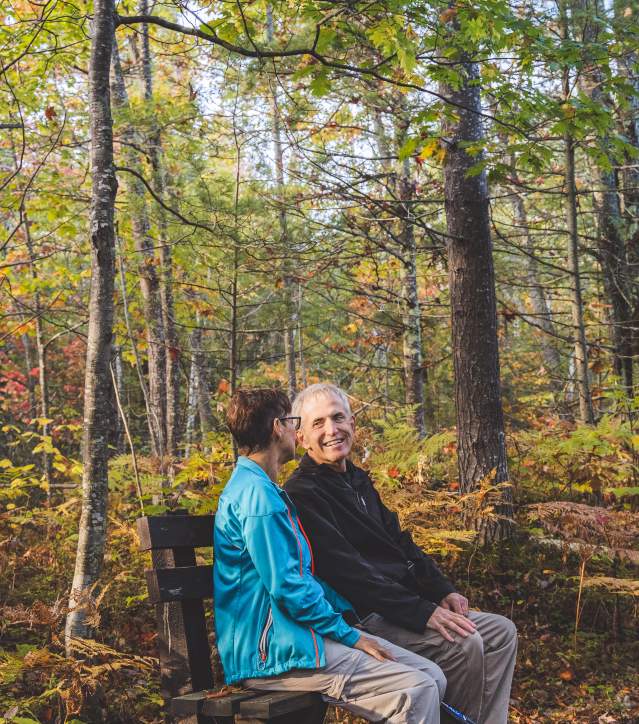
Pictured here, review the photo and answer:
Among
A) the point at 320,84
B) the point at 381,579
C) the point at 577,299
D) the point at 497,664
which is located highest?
the point at 320,84

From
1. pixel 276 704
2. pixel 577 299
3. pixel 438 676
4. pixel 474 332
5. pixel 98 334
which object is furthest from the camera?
pixel 577 299

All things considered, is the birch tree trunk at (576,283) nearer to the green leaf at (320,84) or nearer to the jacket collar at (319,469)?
the green leaf at (320,84)

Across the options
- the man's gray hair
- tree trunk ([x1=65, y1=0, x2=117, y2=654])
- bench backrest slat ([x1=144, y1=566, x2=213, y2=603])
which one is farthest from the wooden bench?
tree trunk ([x1=65, y1=0, x2=117, y2=654])

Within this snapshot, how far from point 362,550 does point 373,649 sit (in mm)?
713

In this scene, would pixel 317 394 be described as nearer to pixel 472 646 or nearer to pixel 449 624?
pixel 449 624

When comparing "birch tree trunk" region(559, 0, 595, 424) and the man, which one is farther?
"birch tree trunk" region(559, 0, 595, 424)

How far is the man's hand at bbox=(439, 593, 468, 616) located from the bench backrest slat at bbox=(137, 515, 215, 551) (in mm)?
1383

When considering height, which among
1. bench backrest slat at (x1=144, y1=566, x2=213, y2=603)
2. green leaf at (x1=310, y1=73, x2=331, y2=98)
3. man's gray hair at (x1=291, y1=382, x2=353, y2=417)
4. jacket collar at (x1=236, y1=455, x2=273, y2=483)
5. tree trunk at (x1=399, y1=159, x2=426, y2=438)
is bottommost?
bench backrest slat at (x1=144, y1=566, x2=213, y2=603)

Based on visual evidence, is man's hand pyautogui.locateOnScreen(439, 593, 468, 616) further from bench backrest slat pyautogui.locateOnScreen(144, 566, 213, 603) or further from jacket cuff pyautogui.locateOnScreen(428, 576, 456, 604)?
bench backrest slat pyautogui.locateOnScreen(144, 566, 213, 603)

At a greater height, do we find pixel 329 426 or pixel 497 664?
pixel 329 426

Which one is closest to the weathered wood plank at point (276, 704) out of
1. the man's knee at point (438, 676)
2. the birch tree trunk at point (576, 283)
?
the man's knee at point (438, 676)

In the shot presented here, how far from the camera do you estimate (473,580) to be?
5910 mm

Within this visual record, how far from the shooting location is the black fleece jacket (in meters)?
3.36

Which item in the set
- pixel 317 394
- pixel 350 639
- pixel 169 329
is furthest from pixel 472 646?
pixel 169 329
